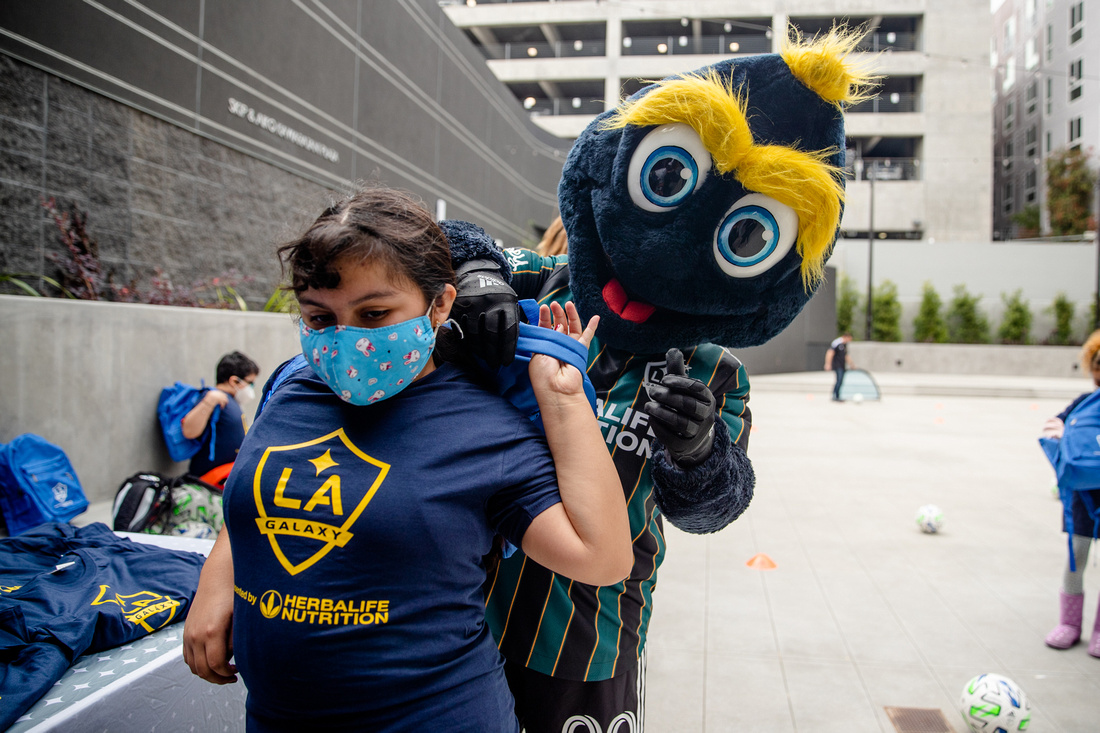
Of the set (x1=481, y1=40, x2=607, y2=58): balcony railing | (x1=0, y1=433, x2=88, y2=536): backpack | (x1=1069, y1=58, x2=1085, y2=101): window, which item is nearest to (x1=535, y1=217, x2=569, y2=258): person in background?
(x1=0, y1=433, x2=88, y2=536): backpack

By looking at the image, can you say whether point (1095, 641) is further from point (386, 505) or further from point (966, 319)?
point (966, 319)

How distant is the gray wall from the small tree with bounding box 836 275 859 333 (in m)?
19.3

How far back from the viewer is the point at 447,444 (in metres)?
1.05

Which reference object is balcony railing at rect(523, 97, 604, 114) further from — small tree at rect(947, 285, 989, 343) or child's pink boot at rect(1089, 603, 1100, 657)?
child's pink boot at rect(1089, 603, 1100, 657)

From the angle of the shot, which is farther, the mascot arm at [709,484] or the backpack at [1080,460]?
the backpack at [1080,460]

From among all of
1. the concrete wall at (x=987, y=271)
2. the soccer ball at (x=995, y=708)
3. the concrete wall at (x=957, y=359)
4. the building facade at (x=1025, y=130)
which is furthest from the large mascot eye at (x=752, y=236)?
the concrete wall at (x=987, y=271)

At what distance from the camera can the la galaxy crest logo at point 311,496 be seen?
3.26 ft

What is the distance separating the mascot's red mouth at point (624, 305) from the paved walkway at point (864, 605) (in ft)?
7.00

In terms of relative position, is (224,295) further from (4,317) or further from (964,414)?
(964,414)

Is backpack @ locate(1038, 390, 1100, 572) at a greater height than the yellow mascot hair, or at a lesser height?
lesser

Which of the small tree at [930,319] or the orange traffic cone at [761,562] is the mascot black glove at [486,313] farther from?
the small tree at [930,319]

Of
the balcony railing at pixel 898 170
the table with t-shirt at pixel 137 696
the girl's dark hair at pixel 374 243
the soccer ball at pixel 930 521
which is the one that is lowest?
the soccer ball at pixel 930 521

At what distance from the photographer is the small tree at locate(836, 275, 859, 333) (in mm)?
26656

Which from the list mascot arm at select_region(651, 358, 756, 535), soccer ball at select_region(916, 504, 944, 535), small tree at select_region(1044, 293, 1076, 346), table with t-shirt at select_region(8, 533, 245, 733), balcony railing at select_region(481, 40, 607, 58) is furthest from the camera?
balcony railing at select_region(481, 40, 607, 58)
